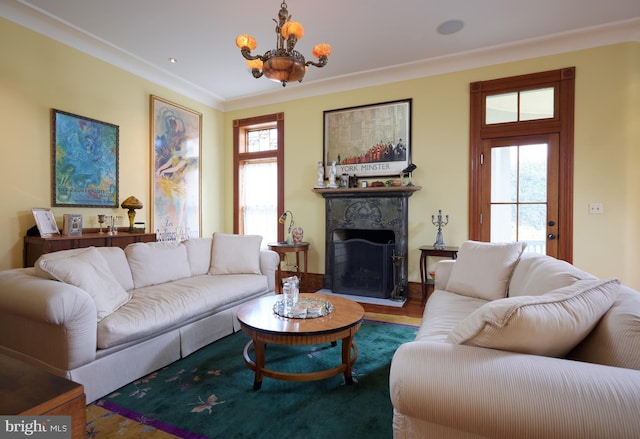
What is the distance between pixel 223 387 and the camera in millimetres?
2020

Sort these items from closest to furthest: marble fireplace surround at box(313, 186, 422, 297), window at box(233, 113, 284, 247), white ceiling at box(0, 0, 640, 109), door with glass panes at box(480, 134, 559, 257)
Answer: white ceiling at box(0, 0, 640, 109) → door with glass panes at box(480, 134, 559, 257) → marble fireplace surround at box(313, 186, 422, 297) → window at box(233, 113, 284, 247)

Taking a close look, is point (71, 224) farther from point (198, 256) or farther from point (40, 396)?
point (40, 396)

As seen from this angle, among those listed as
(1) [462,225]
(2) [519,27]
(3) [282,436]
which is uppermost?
(2) [519,27]

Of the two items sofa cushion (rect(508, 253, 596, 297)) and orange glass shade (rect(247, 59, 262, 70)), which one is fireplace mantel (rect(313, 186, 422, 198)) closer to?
sofa cushion (rect(508, 253, 596, 297))

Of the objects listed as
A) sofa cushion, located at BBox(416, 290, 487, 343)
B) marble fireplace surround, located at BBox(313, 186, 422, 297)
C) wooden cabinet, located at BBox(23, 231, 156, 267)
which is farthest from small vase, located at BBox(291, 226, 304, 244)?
sofa cushion, located at BBox(416, 290, 487, 343)

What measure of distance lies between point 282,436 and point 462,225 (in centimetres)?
333

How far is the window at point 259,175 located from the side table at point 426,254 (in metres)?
2.32

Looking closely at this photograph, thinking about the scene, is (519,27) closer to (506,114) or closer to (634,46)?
(506,114)

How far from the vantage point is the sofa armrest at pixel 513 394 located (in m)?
0.80

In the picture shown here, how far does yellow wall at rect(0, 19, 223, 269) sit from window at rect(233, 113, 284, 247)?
5.23ft

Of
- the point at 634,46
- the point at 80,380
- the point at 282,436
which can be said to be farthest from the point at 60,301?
the point at 634,46

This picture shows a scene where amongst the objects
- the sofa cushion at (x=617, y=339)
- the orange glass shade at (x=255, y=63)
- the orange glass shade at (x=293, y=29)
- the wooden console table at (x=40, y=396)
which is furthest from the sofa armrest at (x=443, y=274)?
the wooden console table at (x=40, y=396)

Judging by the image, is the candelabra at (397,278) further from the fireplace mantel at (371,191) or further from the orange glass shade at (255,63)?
the orange glass shade at (255,63)

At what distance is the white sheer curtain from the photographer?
536 centimetres
